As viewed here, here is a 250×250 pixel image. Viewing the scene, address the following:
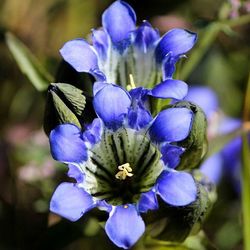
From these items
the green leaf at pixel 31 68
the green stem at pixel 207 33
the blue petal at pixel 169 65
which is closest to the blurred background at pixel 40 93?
the green stem at pixel 207 33

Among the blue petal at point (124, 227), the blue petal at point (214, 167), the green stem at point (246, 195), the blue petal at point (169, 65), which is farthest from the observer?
the blue petal at point (214, 167)

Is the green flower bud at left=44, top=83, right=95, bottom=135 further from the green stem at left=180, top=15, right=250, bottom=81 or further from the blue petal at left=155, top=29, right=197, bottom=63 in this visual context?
the green stem at left=180, top=15, right=250, bottom=81

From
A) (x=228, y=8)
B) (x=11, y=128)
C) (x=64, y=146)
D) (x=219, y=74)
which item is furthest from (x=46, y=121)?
(x=219, y=74)

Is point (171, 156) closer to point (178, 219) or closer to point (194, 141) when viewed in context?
point (194, 141)

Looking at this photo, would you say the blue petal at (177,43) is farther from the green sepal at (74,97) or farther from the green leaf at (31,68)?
the green leaf at (31,68)

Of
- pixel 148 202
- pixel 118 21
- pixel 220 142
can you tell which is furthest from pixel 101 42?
pixel 220 142

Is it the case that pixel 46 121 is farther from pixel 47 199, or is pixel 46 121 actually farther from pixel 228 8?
pixel 228 8
